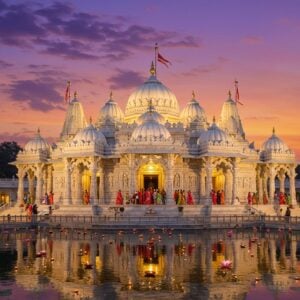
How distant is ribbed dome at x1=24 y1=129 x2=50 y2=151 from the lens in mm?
56466

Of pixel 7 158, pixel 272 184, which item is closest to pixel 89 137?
pixel 272 184

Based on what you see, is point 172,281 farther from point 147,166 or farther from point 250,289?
point 147,166

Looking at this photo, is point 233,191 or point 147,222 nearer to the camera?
point 147,222

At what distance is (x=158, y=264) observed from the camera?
22.4 metres

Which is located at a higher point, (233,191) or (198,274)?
(233,191)

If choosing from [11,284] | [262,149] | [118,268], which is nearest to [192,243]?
[118,268]

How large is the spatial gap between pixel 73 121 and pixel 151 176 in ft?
38.9

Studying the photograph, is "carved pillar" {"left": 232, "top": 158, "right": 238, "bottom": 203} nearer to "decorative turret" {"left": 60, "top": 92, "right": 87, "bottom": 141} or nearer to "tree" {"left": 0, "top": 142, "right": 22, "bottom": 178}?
"decorative turret" {"left": 60, "top": 92, "right": 87, "bottom": 141}

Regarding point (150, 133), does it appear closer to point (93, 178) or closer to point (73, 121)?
point (93, 178)

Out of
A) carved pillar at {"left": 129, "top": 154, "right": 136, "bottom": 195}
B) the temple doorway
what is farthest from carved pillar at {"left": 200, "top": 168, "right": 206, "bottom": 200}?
carved pillar at {"left": 129, "top": 154, "right": 136, "bottom": 195}

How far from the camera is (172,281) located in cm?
1881

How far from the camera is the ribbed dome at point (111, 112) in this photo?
57.8m

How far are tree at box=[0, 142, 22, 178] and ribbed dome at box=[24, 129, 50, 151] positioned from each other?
1236 inches

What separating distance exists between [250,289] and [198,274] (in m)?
2.64
